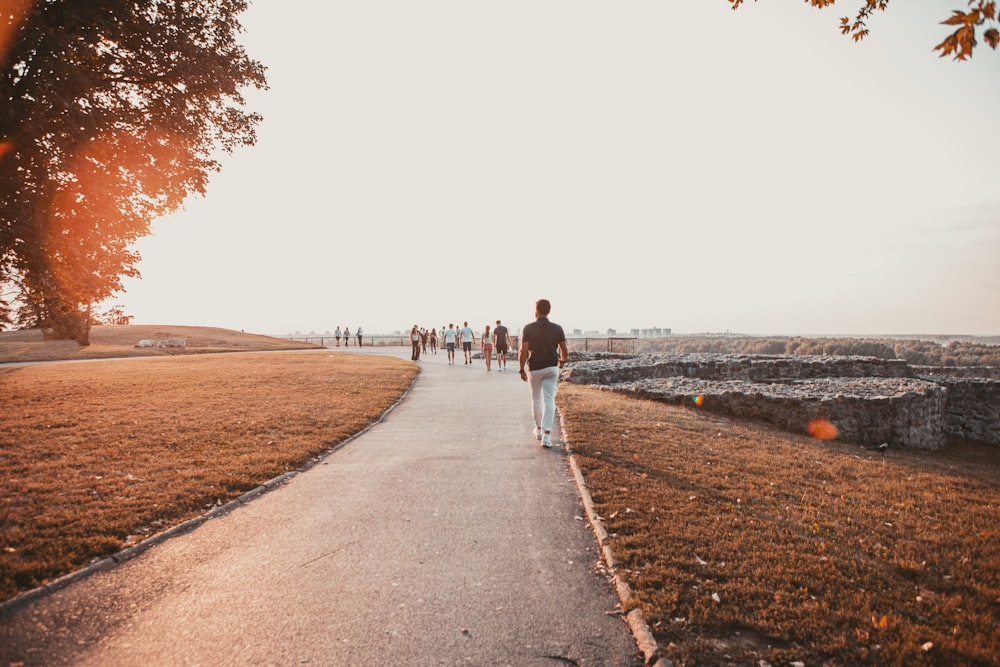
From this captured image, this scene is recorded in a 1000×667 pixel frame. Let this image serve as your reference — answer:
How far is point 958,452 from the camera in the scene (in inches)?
568

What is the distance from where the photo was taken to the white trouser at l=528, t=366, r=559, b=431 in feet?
29.2

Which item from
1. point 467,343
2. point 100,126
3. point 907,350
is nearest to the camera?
point 100,126

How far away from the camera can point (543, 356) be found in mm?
8844

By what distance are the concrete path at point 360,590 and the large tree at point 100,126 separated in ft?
38.1

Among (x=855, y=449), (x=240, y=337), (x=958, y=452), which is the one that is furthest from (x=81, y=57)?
(x=240, y=337)

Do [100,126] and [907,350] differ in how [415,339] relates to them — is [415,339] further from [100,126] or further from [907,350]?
[907,350]

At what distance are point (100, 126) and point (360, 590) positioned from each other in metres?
14.0

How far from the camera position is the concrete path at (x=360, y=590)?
3430mm

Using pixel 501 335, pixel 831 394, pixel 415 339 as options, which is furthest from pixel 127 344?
pixel 831 394

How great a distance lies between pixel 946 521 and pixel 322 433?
406 inches

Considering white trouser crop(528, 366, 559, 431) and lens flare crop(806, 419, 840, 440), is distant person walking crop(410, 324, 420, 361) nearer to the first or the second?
white trouser crop(528, 366, 559, 431)

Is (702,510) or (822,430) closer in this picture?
(702,510)

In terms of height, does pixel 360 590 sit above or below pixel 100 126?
below

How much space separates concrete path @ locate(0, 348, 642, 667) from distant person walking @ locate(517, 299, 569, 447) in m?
1.88
